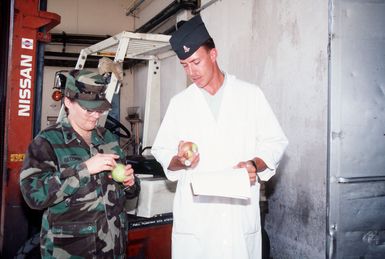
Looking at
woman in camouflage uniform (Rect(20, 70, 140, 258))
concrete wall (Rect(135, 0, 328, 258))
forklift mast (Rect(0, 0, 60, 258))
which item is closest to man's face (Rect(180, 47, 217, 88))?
woman in camouflage uniform (Rect(20, 70, 140, 258))

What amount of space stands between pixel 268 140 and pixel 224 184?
49cm

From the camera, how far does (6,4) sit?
1.11 metres

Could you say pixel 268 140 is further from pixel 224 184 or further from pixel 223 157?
pixel 224 184

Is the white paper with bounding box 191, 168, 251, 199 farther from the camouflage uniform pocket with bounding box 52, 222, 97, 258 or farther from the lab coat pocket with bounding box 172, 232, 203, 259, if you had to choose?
the camouflage uniform pocket with bounding box 52, 222, 97, 258

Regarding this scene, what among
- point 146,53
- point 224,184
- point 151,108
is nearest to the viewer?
point 224,184

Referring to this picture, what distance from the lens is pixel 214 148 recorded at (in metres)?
2.17

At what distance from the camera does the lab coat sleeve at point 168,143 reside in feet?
7.41

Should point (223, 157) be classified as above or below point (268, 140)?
below

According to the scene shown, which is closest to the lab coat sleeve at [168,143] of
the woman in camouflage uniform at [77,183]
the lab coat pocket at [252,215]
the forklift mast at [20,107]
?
the woman in camouflage uniform at [77,183]

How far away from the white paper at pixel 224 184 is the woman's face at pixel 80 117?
2.43ft

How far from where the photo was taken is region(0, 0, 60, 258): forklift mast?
3.21 meters

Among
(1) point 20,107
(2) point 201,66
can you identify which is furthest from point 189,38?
(1) point 20,107

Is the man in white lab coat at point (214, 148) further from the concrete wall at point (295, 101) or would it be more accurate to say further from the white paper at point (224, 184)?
the concrete wall at point (295, 101)

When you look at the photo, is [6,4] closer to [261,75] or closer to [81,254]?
[81,254]
